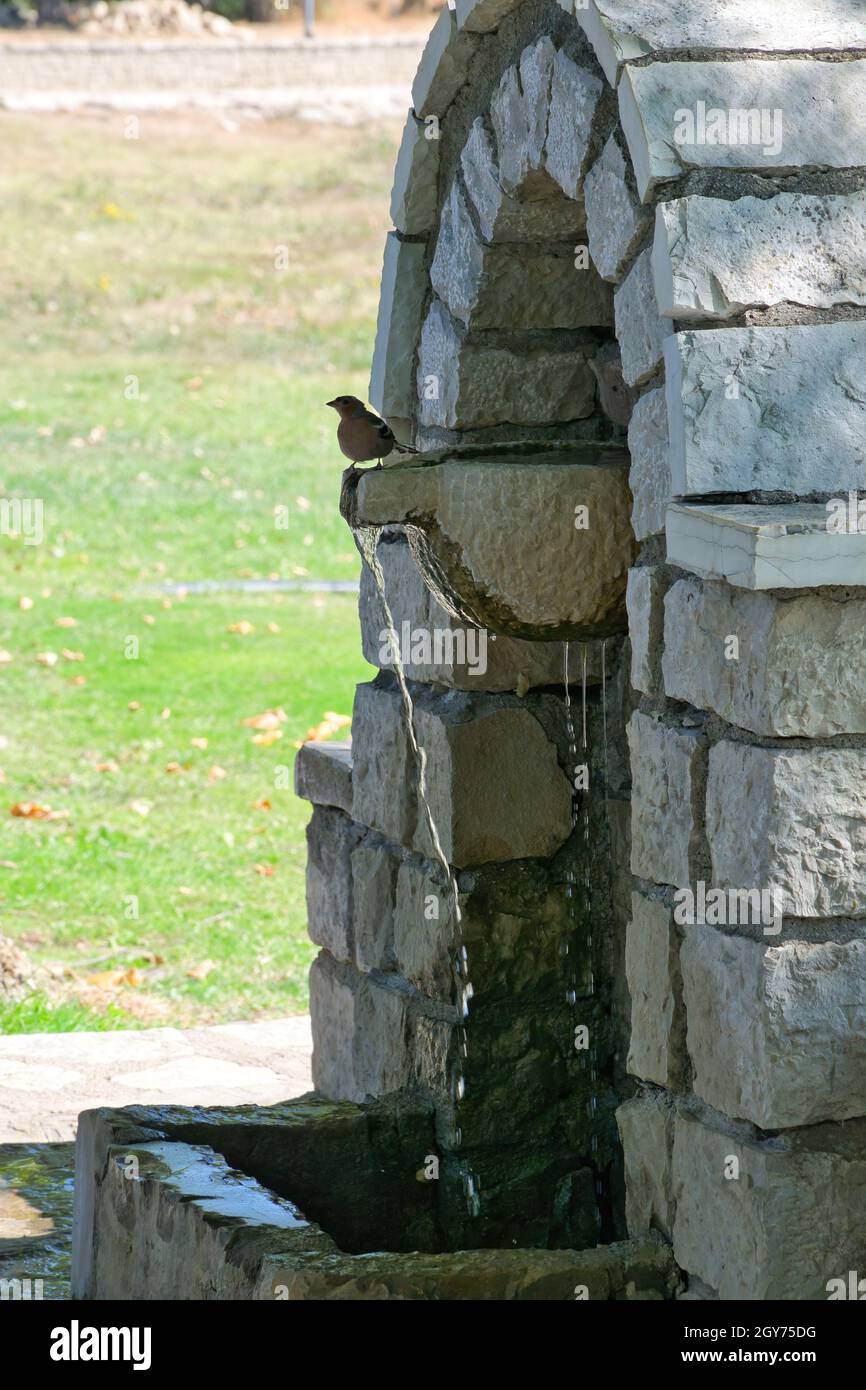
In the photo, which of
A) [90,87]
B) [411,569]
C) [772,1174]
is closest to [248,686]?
[411,569]

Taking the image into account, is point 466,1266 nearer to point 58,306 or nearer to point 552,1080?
point 552,1080

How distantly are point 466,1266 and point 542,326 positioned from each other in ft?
6.57

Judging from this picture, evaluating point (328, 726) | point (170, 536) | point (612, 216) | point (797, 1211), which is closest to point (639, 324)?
point (612, 216)

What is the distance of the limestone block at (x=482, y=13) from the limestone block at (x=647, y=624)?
1255 millimetres

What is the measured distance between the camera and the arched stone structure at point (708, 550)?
2693 mm

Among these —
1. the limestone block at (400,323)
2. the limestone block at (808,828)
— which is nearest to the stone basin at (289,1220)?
the limestone block at (808,828)

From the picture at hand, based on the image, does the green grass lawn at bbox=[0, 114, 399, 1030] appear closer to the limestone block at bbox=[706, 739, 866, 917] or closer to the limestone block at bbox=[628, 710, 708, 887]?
the limestone block at bbox=[628, 710, 708, 887]

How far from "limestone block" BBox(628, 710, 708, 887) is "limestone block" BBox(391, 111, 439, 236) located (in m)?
1.50


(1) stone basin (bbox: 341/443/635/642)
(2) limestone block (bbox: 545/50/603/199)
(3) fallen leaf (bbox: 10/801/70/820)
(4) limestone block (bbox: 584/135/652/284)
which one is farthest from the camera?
(3) fallen leaf (bbox: 10/801/70/820)

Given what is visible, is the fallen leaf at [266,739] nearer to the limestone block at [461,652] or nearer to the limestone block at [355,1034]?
the limestone block at [355,1034]

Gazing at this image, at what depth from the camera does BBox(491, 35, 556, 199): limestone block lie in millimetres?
3463

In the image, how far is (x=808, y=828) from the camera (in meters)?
2.68

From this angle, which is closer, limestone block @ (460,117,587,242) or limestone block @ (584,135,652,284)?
limestone block @ (584,135,652,284)

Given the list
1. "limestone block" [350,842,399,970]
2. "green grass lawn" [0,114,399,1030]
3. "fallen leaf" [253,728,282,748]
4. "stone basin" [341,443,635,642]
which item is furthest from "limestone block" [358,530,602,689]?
"fallen leaf" [253,728,282,748]
